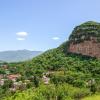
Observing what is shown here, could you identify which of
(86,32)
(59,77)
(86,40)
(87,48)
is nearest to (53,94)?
(59,77)

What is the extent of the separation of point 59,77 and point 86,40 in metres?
32.2

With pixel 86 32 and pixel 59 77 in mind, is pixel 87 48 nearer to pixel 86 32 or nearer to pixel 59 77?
pixel 86 32

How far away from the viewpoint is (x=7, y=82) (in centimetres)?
9900

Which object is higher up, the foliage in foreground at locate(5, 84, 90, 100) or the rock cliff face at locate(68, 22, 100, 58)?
the rock cliff face at locate(68, 22, 100, 58)

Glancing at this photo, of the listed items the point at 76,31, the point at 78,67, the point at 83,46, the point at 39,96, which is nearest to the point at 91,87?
the point at 39,96

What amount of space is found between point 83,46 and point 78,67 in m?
14.1

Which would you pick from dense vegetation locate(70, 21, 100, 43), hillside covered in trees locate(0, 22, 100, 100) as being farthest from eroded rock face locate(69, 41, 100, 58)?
dense vegetation locate(70, 21, 100, 43)

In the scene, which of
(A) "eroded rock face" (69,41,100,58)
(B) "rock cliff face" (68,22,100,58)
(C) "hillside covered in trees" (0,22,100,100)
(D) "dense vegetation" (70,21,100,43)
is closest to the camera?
(C) "hillside covered in trees" (0,22,100,100)

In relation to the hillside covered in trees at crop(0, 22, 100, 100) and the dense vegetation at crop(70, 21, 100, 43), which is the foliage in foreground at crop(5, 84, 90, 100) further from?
the dense vegetation at crop(70, 21, 100, 43)

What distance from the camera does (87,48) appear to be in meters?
124

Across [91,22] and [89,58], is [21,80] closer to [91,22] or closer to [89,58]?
[89,58]

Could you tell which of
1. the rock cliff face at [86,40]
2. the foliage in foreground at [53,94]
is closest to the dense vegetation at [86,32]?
the rock cliff face at [86,40]

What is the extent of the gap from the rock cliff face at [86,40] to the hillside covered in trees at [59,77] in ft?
5.25

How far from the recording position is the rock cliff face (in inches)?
4774
